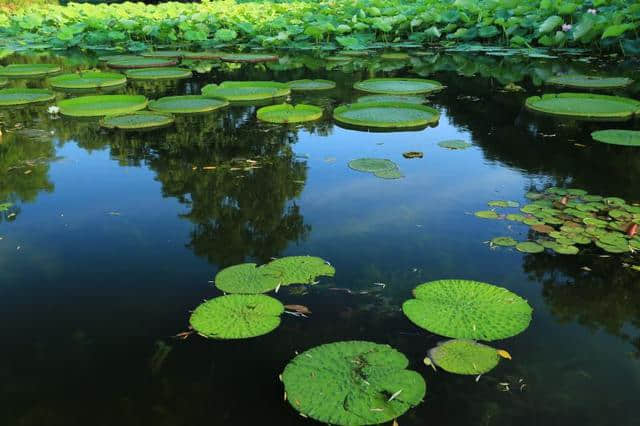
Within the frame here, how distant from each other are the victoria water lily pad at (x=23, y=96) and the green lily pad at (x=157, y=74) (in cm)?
130

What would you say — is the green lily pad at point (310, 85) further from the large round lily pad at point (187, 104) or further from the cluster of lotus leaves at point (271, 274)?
the cluster of lotus leaves at point (271, 274)

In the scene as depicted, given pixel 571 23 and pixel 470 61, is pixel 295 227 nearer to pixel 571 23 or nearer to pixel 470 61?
pixel 470 61

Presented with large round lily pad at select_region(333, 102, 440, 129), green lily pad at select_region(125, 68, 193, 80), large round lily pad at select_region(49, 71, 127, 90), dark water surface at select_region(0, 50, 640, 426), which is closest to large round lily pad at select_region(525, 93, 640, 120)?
dark water surface at select_region(0, 50, 640, 426)

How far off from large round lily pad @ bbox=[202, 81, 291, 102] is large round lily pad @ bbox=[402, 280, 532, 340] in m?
3.70

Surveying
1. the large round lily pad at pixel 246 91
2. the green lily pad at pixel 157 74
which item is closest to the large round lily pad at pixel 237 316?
the large round lily pad at pixel 246 91

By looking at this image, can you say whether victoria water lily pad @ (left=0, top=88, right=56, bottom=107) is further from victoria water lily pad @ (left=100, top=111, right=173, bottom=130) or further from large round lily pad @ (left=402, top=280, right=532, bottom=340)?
large round lily pad @ (left=402, top=280, right=532, bottom=340)

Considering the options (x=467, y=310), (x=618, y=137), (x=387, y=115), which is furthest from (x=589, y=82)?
(x=467, y=310)

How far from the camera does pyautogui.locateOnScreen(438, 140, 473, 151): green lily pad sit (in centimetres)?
408

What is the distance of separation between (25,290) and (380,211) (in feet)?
5.53

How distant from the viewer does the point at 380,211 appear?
114 inches

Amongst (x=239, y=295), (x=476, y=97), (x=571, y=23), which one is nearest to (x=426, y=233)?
(x=239, y=295)

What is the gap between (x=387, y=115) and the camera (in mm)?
4691

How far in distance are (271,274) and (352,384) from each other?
29.2 inches

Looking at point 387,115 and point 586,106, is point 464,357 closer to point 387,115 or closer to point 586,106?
point 387,115
